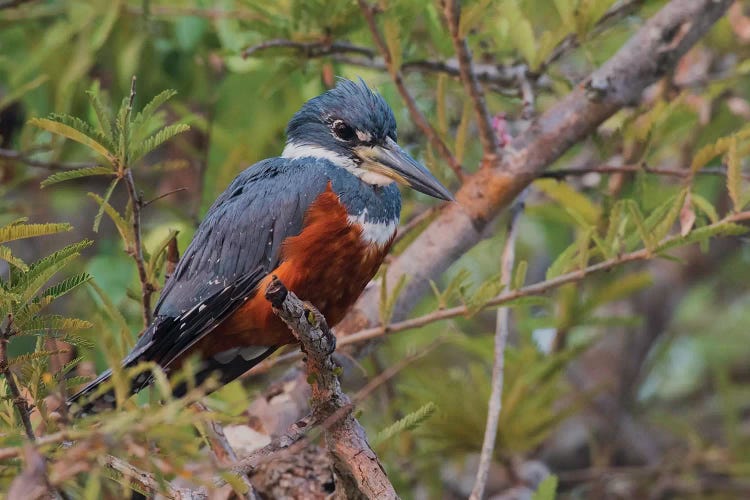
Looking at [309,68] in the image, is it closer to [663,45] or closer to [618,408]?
[663,45]

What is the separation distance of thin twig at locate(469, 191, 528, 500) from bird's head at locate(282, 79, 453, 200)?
0.47m

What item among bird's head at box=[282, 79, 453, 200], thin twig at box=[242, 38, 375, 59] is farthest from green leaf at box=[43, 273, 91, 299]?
thin twig at box=[242, 38, 375, 59]

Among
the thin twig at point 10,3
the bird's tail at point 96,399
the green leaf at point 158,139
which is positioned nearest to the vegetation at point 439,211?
the green leaf at point 158,139

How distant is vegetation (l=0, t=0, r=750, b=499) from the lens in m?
2.85

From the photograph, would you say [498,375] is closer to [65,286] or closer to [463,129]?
[463,129]

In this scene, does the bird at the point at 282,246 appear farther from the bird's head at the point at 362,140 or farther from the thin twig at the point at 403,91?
the thin twig at the point at 403,91

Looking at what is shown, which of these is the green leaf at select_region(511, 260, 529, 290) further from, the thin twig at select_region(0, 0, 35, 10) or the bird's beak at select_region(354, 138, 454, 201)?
the thin twig at select_region(0, 0, 35, 10)

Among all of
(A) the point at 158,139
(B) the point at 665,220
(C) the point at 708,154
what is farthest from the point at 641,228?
(A) the point at 158,139

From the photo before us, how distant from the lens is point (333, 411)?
2627mm

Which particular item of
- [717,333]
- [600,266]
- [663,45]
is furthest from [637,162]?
[717,333]

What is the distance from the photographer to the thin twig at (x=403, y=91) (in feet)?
10.9

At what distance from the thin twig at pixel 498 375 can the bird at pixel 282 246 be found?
0.51 meters

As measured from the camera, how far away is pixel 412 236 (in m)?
3.99

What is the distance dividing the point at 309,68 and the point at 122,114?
1.53 meters
